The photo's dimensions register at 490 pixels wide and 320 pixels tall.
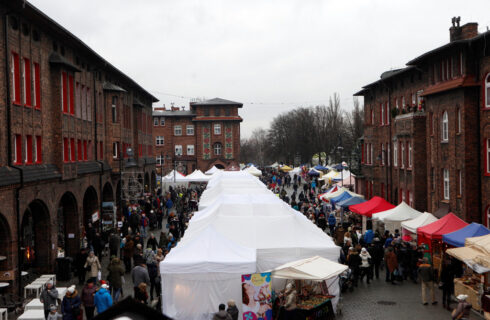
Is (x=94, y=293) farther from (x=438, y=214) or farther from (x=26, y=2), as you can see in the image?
(x=438, y=214)

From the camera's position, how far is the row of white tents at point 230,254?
571 inches

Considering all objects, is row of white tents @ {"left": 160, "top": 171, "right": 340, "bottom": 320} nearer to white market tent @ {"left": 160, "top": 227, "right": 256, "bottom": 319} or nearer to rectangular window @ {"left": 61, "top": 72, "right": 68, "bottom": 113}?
white market tent @ {"left": 160, "top": 227, "right": 256, "bottom": 319}

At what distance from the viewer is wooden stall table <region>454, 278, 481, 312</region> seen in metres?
16.0

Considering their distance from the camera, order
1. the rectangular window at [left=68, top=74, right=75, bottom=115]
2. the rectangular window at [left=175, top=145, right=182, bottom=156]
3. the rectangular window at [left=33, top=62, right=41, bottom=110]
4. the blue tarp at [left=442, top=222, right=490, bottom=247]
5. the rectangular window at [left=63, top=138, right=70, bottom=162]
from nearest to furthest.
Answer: the blue tarp at [left=442, top=222, right=490, bottom=247]
the rectangular window at [left=33, top=62, right=41, bottom=110]
the rectangular window at [left=63, top=138, right=70, bottom=162]
the rectangular window at [left=68, top=74, right=75, bottom=115]
the rectangular window at [left=175, top=145, right=182, bottom=156]

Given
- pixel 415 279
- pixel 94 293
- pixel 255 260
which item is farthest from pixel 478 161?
pixel 94 293

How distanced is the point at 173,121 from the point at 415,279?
7237 centimetres

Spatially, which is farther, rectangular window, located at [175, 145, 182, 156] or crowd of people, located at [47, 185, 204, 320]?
rectangular window, located at [175, 145, 182, 156]

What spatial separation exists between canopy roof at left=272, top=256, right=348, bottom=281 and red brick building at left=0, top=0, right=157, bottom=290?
352 inches

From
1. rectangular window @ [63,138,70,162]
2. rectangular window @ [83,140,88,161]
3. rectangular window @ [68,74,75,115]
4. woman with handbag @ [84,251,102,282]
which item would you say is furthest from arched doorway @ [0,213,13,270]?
rectangular window @ [83,140,88,161]

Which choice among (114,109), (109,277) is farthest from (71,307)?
(114,109)

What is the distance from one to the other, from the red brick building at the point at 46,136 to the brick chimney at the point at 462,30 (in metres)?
17.8

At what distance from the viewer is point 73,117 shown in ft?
88.1

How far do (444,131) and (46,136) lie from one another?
17170 mm

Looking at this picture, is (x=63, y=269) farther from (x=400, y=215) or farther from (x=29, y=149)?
(x=400, y=215)
